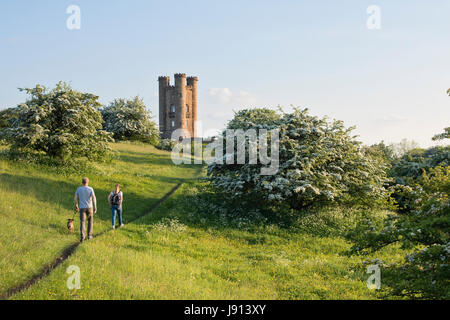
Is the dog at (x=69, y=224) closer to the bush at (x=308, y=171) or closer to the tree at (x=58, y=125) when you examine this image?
the bush at (x=308, y=171)

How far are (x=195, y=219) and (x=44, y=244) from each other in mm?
9506

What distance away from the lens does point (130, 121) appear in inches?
2391

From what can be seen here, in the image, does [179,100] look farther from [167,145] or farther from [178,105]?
[167,145]

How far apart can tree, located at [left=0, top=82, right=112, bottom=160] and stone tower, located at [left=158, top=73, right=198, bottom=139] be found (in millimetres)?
65648

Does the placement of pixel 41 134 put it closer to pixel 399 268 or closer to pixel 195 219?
pixel 195 219

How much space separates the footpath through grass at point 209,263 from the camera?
10.0 metres

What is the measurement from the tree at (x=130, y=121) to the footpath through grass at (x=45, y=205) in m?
25.2

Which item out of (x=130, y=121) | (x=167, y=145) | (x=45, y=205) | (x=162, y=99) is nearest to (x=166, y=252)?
(x=45, y=205)

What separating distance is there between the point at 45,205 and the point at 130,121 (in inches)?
1701

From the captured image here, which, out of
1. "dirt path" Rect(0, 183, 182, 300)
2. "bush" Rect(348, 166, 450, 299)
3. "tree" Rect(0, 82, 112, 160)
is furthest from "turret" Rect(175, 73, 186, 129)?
"bush" Rect(348, 166, 450, 299)

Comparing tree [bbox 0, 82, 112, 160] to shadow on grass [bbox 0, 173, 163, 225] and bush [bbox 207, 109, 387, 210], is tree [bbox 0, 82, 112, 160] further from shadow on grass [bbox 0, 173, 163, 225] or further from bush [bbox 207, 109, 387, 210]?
bush [bbox 207, 109, 387, 210]

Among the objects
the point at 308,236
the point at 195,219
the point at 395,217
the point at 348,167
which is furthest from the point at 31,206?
the point at 348,167

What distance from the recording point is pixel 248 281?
41.0 ft

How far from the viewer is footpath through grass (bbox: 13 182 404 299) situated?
10.0m
